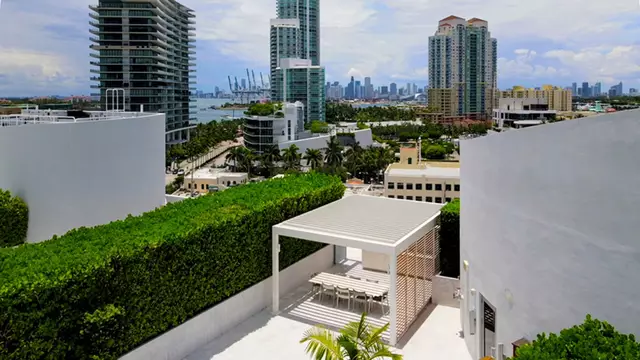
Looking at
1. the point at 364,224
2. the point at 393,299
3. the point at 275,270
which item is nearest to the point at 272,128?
the point at 364,224

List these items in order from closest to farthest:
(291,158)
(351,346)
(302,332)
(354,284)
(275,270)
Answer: (351,346)
(302,332)
(275,270)
(354,284)
(291,158)

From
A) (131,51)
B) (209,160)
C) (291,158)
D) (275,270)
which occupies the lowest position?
(209,160)

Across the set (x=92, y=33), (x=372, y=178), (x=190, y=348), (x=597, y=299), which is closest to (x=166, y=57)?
Answer: (x=92, y=33)

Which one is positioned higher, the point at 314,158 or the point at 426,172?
the point at 314,158

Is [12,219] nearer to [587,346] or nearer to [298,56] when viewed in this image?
[587,346]

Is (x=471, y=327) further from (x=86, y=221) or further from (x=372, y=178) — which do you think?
(x=372, y=178)

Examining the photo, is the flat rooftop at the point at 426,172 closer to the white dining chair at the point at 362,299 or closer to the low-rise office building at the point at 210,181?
the low-rise office building at the point at 210,181

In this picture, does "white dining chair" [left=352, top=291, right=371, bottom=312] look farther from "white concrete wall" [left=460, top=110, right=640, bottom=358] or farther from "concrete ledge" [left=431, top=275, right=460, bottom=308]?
"white concrete wall" [left=460, top=110, right=640, bottom=358]
